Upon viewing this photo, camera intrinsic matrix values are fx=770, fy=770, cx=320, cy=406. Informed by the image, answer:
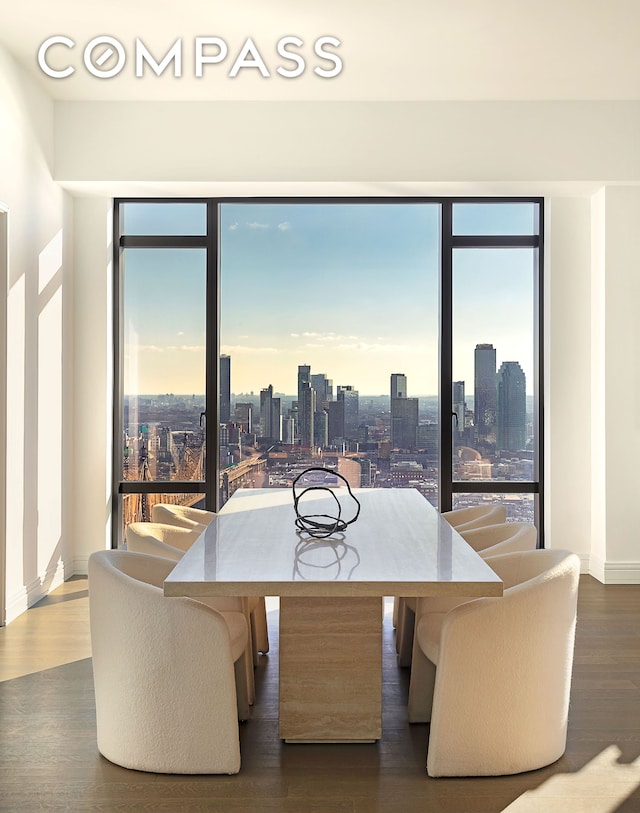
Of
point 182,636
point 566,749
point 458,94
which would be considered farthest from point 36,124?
point 566,749

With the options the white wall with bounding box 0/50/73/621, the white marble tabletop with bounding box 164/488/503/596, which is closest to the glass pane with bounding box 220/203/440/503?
the white wall with bounding box 0/50/73/621

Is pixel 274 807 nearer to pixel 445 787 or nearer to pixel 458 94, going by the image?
pixel 445 787

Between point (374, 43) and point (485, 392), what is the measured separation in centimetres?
253

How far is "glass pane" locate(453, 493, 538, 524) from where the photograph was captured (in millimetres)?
5656

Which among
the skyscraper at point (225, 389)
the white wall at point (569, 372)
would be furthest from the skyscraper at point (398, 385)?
the skyscraper at point (225, 389)

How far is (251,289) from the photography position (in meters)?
5.66

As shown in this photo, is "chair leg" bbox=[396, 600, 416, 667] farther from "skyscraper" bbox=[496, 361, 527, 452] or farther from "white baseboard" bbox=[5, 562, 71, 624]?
"skyscraper" bbox=[496, 361, 527, 452]

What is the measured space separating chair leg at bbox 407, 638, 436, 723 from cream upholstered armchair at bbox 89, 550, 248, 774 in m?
0.74

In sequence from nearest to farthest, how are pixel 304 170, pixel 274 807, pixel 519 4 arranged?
pixel 274 807, pixel 519 4, pixel 304 170

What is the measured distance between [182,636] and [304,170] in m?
3.50

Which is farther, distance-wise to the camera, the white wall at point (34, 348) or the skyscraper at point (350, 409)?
the skyscraper at point (350, 409)

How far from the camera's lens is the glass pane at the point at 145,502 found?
5617 mm

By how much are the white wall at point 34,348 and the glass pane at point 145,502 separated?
458 millimetres

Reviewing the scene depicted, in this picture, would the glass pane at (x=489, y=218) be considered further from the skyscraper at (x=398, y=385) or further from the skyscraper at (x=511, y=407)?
the skyscraper at (x=398, y=385)
